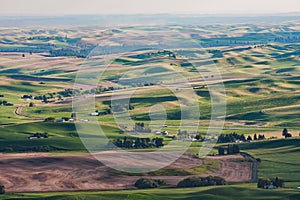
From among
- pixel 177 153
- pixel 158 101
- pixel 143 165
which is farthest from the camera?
pixel 158 101

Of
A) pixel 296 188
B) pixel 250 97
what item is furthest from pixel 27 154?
pixel 250 97

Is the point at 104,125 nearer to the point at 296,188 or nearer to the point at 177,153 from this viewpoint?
the point at 177,153

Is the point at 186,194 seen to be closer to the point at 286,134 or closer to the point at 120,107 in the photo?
the point at 286,134

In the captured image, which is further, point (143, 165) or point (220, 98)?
point (220, 98)

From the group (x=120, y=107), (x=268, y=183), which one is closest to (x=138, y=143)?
(x=268, y=183)

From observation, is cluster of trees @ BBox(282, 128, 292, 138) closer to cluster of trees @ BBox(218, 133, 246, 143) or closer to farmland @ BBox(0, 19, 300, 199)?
farmland @ BBox(0, 19, 300, 199)

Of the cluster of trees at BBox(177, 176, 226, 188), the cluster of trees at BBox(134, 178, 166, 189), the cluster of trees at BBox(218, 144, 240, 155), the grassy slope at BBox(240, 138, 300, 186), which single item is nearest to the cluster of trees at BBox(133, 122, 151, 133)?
the grassy slope at BBox(240, 138, 300, 186)

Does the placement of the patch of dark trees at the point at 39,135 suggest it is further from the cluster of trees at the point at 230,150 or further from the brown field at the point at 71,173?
the cluster of trees at the point at 230,150
